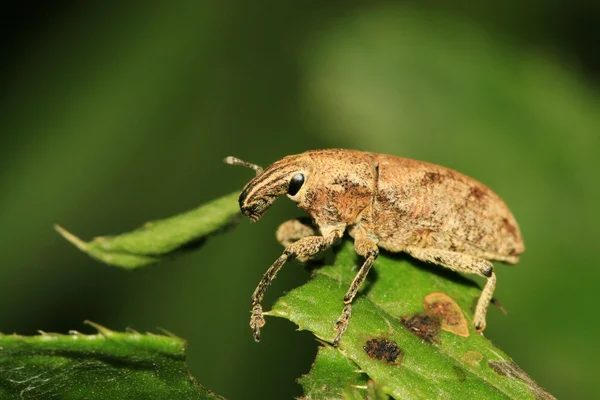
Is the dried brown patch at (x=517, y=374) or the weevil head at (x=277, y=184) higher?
the weevil head at (x=277, y=184)

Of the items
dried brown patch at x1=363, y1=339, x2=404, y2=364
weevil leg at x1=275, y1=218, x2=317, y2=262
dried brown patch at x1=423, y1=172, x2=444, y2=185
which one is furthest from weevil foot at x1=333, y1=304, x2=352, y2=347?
dried brown patch at x1=423, y1=172, x2=444, y2=185

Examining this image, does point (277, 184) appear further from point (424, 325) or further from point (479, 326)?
point (479, 326)

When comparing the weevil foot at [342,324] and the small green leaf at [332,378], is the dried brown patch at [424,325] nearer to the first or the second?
the weevil foot at [342,324]

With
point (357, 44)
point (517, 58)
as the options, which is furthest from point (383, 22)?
point (517, 58)

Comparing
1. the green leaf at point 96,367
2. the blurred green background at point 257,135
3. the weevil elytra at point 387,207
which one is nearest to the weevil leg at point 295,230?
the weevil elytra at point 387,207

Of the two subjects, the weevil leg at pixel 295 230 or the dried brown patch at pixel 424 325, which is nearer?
the dried brown patch at pixel 424 325

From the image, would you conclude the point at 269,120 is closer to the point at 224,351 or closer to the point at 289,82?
the point at 289,82

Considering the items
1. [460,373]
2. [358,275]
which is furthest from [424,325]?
[358,275]
